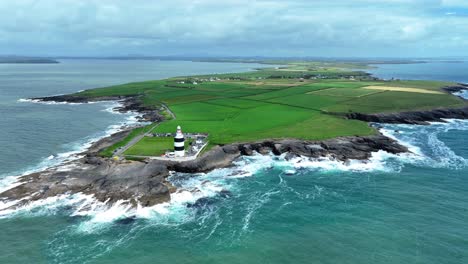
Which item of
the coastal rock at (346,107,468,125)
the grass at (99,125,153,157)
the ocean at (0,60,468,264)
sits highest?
the coastal rock at (346,107,468,125)

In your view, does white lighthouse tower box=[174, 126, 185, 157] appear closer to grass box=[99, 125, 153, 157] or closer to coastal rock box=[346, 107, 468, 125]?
grass box=[99, 125, 153, 157]

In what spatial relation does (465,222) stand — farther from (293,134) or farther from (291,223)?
(293,134)

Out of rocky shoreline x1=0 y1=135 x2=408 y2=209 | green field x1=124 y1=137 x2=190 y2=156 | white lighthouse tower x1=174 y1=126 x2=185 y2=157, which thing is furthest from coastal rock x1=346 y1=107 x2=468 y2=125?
white lighthouse tower x1=174 y1=126 x2=185 y2=157

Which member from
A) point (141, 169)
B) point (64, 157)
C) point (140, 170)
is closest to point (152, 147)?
point (141, 169)

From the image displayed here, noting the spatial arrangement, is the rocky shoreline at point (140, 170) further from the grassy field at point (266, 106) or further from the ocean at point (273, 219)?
the grassy field at point (266, 106)

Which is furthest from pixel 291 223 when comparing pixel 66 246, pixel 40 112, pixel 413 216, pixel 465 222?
pixel 40 112

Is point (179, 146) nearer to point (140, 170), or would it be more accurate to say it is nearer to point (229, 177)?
point (140, 170)
